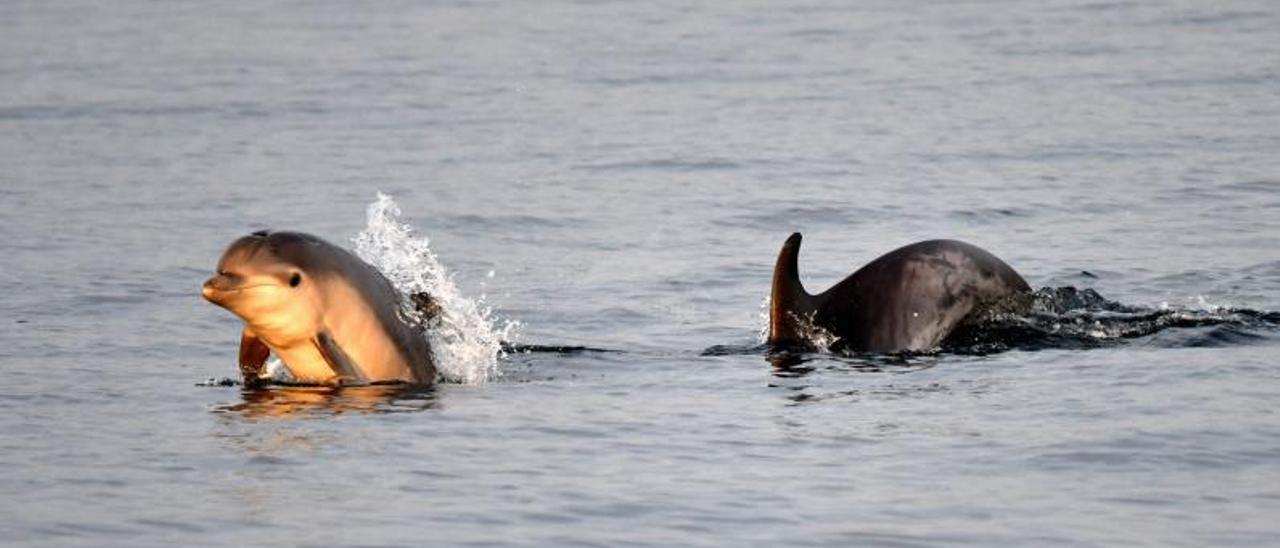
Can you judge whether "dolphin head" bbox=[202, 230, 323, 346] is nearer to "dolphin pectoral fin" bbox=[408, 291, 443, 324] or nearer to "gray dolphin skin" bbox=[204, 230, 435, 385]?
"gray dolphin skin" bbox=[204, 230, 435, 385]

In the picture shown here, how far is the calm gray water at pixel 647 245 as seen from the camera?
1145 cm

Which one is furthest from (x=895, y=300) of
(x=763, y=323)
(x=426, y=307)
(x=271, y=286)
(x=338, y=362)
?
(x=271, y=286)

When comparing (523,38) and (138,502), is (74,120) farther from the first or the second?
(138,502)

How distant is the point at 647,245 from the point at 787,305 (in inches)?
228

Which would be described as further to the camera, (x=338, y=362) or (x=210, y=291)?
(x=338, y=362)

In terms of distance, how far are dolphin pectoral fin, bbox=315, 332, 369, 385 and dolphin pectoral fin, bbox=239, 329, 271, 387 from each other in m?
0.46

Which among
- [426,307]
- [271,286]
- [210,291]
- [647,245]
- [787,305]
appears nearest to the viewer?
[210,291]

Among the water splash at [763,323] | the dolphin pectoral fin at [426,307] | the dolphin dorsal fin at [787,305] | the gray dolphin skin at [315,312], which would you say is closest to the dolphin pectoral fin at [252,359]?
the gray dolphin skin at [315,312]

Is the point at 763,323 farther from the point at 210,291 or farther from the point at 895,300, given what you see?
the point at 210,291

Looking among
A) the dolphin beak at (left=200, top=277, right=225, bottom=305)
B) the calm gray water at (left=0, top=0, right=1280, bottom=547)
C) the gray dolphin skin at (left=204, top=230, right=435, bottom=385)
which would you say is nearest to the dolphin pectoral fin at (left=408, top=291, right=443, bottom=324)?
the gray dolphin skin at (left=204, top=230, right=435, bottom=385)

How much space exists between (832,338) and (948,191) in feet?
Answer: 29.3

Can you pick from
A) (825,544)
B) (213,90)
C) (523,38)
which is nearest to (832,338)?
(825,544)

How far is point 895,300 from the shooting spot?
14.8m

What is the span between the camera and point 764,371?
48.2ft
